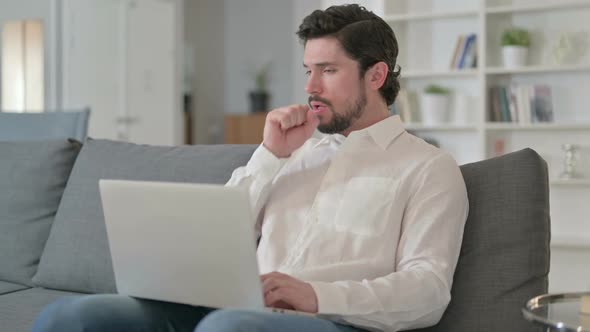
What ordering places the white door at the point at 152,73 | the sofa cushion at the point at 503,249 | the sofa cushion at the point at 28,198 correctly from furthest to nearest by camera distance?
the white door at the point at 152,73, the sofa cushion at the point at 28,198, the sofa cushion at the point at 503,249

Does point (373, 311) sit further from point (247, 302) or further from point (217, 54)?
point (217, 54)

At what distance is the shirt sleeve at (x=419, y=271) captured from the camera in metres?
1.58

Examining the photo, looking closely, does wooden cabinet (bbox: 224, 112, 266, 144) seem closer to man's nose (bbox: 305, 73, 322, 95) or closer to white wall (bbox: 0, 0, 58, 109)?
white wall (bbox: 0, 0, 58, 109)

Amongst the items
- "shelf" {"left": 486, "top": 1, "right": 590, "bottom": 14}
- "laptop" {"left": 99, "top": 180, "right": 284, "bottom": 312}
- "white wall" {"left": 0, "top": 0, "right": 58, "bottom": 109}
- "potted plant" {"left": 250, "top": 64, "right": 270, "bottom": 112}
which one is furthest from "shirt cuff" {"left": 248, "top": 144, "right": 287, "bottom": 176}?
"potted plant" {"left": 250, "top": 64, "right": 270, "bottom": 112}

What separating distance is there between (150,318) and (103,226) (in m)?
0.71

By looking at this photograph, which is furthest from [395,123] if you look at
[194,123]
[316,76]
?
[194,123]

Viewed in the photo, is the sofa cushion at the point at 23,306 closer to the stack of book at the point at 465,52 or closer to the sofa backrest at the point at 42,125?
the sofa backrest at the point at 42,125

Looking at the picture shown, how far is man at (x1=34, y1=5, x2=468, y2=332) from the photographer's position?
1582 millimetres

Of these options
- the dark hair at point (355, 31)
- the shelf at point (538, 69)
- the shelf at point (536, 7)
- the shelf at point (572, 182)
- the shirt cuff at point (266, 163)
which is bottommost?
the shelf at point (572, 182)

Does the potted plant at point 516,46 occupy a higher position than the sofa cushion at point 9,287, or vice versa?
the potted plant at point 516,46

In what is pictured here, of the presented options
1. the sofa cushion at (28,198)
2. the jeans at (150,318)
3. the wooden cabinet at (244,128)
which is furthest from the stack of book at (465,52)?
the wooden cabinet at (244,128)

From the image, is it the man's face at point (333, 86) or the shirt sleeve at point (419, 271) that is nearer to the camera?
the shirt sleeve at point (419, 271)

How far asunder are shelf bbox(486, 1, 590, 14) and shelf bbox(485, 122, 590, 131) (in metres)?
0.61

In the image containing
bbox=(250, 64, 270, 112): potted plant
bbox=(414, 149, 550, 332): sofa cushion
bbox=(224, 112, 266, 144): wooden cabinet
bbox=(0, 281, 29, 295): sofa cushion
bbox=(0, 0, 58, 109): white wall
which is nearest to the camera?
bbox=(414, 149, 550, 332): sofa cushion
